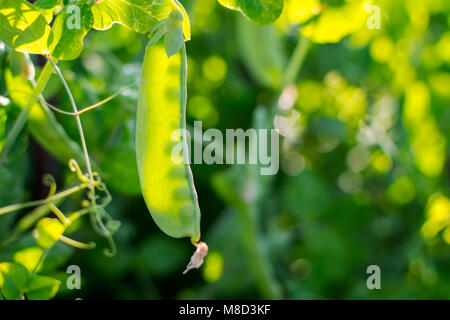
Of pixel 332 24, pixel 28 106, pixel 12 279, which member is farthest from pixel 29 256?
pixel 332 24

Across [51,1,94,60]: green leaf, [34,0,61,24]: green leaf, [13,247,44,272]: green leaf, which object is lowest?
[13,247,44,272]: green leaf

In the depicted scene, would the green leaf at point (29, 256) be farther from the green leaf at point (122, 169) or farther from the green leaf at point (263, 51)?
the green leaf at point (263, 51)

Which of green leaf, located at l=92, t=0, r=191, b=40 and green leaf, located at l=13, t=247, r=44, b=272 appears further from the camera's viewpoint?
green leaf, located at l=13, t=247, r=44, b=272

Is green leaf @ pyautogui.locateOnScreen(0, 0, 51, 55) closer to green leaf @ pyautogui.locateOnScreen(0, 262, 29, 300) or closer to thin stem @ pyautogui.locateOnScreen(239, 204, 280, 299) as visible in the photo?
green leaf @ pyautogui.locateOnScreen(0, 262, 29, 300)

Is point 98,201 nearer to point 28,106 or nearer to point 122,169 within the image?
point 122,169

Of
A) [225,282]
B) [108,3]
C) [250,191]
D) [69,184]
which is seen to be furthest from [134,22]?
[225,282]

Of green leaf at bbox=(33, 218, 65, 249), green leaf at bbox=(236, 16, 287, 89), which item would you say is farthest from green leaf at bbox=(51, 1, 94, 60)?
green leaf at bbox=(236, 16, 287, 89)
